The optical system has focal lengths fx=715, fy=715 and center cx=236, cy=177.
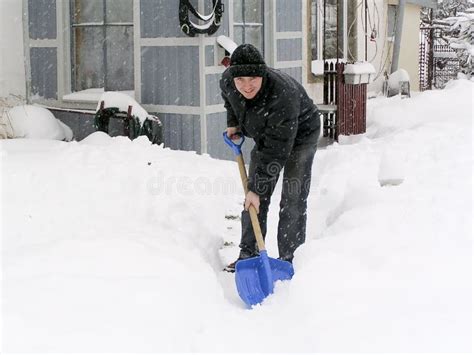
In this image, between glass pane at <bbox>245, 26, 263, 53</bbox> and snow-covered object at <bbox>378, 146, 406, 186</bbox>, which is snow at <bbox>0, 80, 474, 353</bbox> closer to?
snow-covered object at <bbox>378, 146, 406, 186</bbox>

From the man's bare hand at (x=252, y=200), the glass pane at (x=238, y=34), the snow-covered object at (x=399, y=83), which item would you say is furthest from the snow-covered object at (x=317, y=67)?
the man's bare hand at (x=252, y=200)

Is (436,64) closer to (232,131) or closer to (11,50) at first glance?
(11,50)

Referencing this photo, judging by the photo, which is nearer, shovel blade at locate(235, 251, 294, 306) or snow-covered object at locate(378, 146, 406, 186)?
shovel blade at locate(235, 251, 294, 306)

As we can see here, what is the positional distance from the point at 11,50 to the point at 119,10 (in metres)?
1.82

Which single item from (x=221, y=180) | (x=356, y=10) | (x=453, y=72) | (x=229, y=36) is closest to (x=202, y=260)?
(x=221, y=180)

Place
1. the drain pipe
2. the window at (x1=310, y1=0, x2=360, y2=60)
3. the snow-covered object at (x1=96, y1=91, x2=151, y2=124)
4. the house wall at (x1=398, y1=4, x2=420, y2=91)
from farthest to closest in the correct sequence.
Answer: the house wall at (x1=398, y1=4, x2=420, y2=91) < the drain pipe < the window at (x1=310, y1=0, x2=360, y2=60) < the snow-covered object at (x1=96, y1=91, x2=151, y2=124)

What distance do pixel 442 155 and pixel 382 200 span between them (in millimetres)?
2624

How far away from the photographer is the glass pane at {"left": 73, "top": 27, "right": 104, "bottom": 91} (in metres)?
9.45

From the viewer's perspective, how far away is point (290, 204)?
17.2ft

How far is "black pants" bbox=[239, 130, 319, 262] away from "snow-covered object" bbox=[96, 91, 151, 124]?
3568 mm

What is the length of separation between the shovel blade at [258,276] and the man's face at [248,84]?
1.08m

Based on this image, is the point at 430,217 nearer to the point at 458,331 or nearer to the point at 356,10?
the point at 458,331

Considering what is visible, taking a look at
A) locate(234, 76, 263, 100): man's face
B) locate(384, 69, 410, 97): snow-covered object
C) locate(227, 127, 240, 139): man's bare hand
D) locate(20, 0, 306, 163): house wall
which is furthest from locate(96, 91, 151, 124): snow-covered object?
locate(384, 69, 410, 97): snow-covered object

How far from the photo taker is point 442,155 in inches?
316
